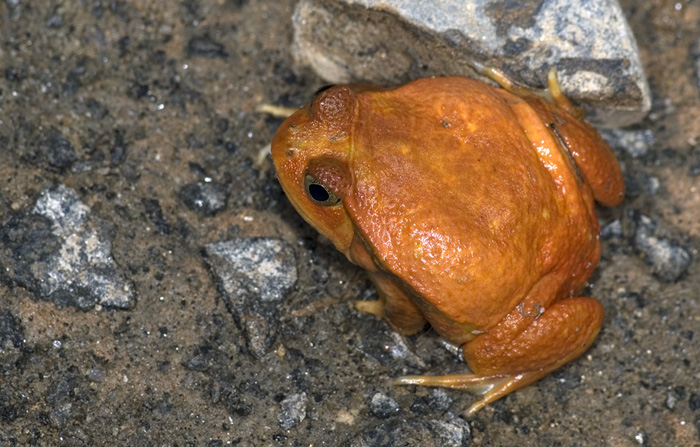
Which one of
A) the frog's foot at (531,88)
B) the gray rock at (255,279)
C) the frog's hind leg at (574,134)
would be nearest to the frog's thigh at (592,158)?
the frog's hind leg at (574,134)

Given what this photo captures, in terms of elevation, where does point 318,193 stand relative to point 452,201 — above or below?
below

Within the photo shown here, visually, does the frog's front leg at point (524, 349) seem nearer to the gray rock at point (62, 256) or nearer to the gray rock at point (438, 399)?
the gray rock at point (438, 399)

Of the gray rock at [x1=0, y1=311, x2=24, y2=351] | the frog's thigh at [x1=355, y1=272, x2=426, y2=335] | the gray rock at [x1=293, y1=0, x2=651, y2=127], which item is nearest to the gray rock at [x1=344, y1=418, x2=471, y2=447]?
the frog's thigh at [x1=355, y1=272, x2=426, y2=335]

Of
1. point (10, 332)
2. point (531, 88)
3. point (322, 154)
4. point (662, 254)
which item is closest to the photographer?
point (322, 154)

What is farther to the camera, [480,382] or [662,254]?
[662,254]

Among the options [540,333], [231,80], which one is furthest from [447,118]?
[231,80]

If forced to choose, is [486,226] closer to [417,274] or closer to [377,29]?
[417,274]

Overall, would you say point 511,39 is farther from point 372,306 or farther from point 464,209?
point 372,306

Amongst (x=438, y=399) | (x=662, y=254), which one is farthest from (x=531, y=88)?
(x=438, y=399)
